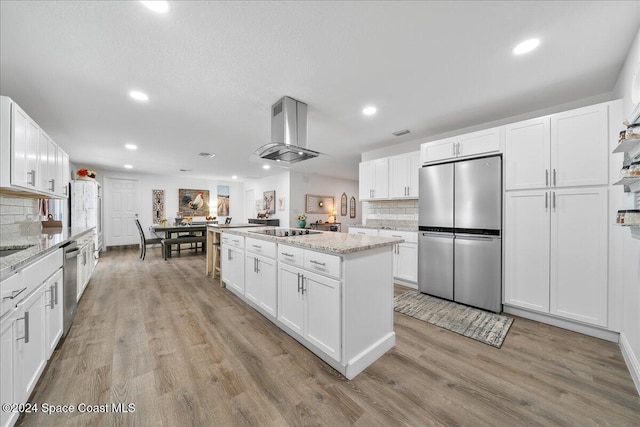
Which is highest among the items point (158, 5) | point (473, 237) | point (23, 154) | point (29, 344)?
point (158, 5)

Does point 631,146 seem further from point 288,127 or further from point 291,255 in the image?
point 288,127

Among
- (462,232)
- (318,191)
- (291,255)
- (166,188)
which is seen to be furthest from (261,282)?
(166,188)

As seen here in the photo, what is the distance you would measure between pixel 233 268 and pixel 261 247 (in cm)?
97

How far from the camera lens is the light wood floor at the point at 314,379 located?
4.63 ft

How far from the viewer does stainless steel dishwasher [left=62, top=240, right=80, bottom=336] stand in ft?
7.21

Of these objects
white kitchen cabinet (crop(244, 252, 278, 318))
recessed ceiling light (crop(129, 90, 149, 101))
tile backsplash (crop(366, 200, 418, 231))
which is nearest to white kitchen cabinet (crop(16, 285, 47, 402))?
white kitchen cabinet (crop(244, 252, 278, 318))

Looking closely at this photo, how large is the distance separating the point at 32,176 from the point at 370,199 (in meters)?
4.35

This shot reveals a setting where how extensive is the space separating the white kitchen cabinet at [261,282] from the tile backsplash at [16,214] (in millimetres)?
2508

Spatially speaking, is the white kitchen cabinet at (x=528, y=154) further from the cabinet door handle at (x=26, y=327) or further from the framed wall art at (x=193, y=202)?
the framed wall art at (x=193, y=202)

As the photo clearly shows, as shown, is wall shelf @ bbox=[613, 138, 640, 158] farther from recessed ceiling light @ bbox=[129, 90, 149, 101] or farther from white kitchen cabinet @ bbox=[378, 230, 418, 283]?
recessed ceiling light @ bbox=[129, 90, 149, 101]

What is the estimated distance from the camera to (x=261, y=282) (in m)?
2.67

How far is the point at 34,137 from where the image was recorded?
2375 millimetres

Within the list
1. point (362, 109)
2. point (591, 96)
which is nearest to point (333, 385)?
point (362, 109)

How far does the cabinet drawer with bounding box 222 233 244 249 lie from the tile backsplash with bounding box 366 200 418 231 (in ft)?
9.19
